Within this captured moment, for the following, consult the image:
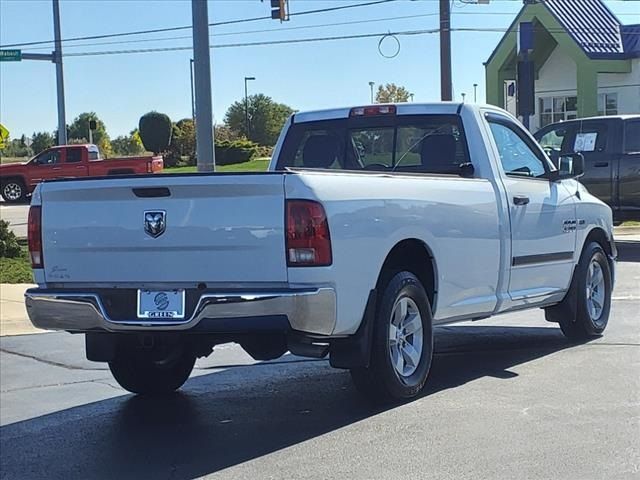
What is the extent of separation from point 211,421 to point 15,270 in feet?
32.1

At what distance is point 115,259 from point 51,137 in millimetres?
86970

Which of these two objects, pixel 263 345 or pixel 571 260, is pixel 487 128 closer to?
pixel 571 260

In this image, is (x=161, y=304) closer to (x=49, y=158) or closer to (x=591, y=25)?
(x=49, y=158)

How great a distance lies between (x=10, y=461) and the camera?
5.91 metres

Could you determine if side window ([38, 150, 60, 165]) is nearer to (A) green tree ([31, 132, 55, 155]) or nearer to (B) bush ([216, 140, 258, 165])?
(B) bush ([216, 140, 258, 165])

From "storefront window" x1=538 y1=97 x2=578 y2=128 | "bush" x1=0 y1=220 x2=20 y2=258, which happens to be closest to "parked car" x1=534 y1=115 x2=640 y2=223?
"bush" x1=0 y1=220 x2=20 y2=258

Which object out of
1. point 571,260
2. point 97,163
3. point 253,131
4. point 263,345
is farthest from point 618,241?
point 253,131

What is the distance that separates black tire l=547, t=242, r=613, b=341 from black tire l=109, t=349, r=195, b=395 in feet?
10.7

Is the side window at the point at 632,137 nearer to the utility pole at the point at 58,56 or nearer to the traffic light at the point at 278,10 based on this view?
the traffic light at the point at 278,10

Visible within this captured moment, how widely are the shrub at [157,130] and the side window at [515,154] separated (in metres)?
Result: 55.5

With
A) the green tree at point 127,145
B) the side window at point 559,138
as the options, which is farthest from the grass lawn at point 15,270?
the green tree at point 127,145

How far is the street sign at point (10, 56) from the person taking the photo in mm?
31344

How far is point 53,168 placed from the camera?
35.5 meters

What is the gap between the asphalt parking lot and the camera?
5.36m
